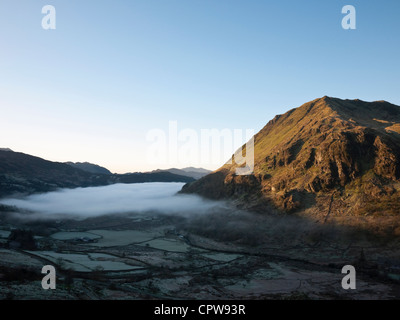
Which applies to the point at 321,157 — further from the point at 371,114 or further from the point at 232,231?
the point at 371,114

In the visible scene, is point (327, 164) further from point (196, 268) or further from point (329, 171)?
point (196, 268)

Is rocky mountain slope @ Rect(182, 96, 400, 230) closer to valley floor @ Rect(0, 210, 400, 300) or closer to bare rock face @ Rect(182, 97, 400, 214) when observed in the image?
bare rock face @ Rect(182, 97, 400, 214)

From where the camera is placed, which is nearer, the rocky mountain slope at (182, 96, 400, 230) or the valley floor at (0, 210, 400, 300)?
the valley floor at (0, 210, 400, 300)

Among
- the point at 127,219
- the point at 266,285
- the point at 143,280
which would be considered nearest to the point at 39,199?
the point at 127,219

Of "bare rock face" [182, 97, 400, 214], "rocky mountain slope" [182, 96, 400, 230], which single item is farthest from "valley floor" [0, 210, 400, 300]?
"bare rock face" [182, 97, 400, 214]

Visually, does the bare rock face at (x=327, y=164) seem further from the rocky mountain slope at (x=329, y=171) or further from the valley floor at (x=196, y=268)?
the valley floor at (x=196, y=268)

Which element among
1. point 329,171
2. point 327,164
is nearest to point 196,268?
point 329,171

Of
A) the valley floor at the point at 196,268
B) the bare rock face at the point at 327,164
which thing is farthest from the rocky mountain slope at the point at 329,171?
the valley floor at the point at 196,268
